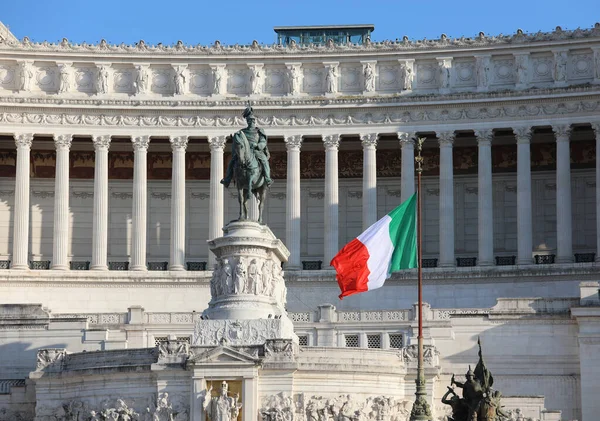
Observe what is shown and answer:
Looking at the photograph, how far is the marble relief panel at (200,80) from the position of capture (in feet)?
369

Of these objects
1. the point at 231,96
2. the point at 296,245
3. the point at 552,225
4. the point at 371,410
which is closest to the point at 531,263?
the point at 552,225

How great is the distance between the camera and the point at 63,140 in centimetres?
11025

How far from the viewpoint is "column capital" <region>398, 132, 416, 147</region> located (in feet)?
361

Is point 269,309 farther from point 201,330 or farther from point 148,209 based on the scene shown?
point 148,209

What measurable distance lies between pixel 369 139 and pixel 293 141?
4913mm

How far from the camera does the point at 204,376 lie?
73.1 m

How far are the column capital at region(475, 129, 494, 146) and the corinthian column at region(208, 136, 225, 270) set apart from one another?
16.4 m

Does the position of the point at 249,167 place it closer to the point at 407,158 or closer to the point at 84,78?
the point at 407,158

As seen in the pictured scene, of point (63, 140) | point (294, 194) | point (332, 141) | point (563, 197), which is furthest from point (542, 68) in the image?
point (63, 140)

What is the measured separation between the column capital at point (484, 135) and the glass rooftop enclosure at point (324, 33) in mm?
19077

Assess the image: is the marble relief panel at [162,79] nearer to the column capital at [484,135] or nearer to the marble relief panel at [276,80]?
the marble relief panel at [276,80]

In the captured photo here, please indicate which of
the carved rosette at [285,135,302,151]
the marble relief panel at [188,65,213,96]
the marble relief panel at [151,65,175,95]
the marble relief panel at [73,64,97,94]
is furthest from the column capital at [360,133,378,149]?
the marble relief panel at [73,64,97,94]

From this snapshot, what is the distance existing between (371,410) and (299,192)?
128 ft

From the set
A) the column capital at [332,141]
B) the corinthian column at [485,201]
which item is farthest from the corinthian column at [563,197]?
the column capital at [332,141]
